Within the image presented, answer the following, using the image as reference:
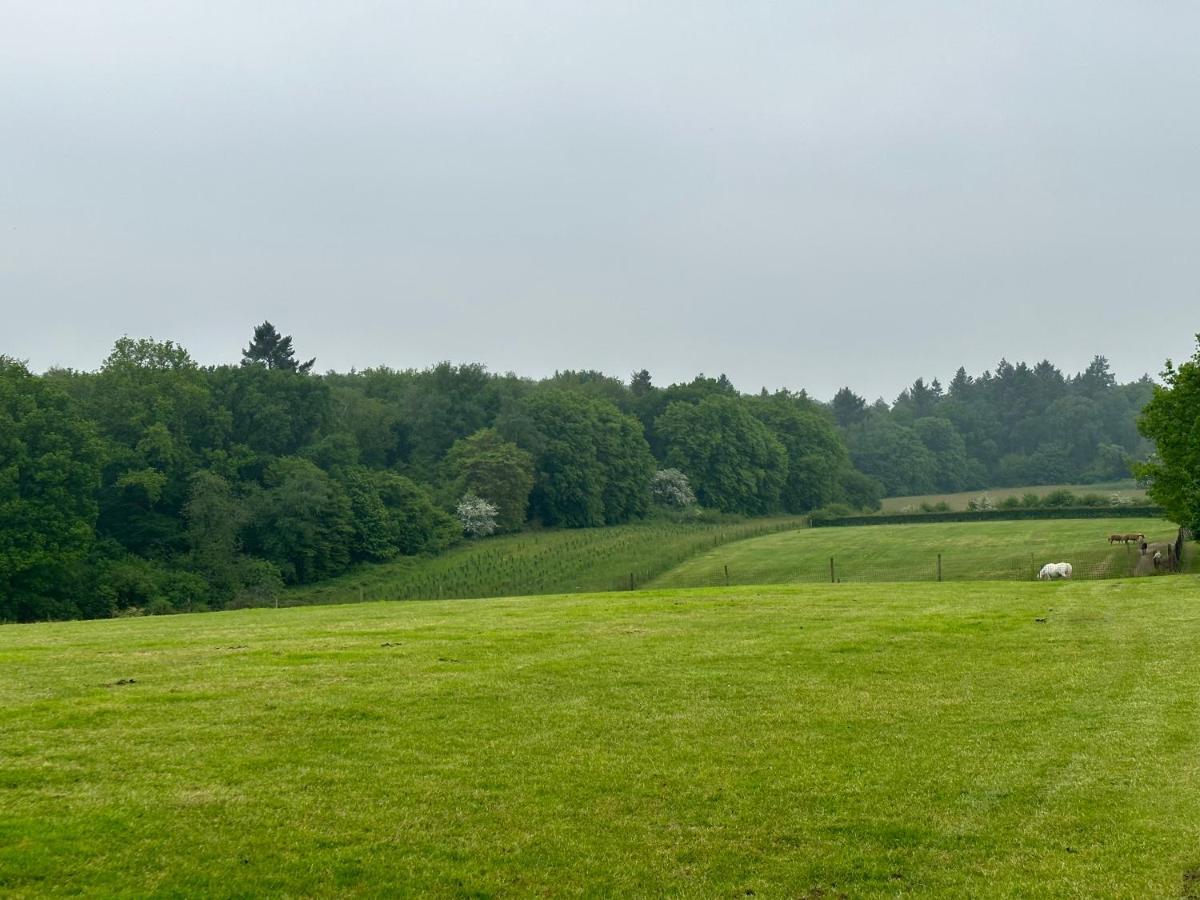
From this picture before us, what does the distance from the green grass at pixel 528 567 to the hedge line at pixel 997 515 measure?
18.0 ft

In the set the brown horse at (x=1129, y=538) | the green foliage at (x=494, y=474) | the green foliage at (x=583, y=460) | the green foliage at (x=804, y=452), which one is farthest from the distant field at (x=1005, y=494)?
the brown horse at (x=1129, y=538)

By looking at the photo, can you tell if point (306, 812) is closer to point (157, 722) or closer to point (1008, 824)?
point (157, 722)

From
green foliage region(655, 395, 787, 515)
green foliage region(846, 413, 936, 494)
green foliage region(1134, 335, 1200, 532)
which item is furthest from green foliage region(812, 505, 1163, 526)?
green foliage region(846, 413, 936, 494)

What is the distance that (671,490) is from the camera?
459 ft

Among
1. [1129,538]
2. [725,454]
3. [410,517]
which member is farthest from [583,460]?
[1129,538]

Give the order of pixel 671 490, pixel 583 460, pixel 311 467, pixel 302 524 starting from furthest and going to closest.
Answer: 1. pixel 671 490
2. pixel 583 460
3. pixel 311 467
4. pixel 302 524

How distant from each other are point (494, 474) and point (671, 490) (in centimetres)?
3391

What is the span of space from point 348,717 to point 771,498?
467 feet

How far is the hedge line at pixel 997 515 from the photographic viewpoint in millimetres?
91881

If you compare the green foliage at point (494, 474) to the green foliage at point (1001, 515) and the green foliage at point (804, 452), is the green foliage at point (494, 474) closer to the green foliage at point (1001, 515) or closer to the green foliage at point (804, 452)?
the green foliage at point (1001, 515)

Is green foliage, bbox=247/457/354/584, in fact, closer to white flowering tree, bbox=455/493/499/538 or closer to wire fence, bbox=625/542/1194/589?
white flowering tree, bbox=455/493/499/538

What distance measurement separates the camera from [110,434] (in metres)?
85.7

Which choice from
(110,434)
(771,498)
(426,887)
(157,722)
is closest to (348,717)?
(157,722)

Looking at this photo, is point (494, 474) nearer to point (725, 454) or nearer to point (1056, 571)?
point (725, 454)
